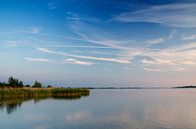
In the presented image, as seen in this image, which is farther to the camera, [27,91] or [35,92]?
[35,92]

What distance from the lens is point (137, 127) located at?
24.0 metres

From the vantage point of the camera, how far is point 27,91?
197 feet

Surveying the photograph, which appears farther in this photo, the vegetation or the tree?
the tree

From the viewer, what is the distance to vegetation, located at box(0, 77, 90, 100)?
55.2 m

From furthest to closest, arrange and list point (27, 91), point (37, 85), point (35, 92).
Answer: point (37, 85)
point (35, 92)
point (27, 91)

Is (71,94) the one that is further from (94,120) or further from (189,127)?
(189,127)

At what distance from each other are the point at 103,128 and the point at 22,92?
3791cm

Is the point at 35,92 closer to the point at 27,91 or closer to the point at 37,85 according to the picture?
the point at 27,91

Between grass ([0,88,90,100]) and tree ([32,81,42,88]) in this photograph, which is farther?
tree ([32,81,42,88])

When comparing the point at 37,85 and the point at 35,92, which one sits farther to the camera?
the point at 37,85

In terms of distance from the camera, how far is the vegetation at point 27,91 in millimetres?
55156

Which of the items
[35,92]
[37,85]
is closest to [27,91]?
[35,92]

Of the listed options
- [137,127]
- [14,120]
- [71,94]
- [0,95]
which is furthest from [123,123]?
[71,94]

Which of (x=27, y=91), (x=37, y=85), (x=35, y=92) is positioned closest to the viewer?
(x=27, y=91)
